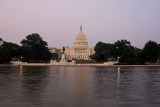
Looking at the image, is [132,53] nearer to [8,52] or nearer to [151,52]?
[151,52]

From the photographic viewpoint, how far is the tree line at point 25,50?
8931cm

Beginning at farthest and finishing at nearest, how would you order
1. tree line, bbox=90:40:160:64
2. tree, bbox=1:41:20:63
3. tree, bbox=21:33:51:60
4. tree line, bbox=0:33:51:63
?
1. tree, bbox=21:33:51:60
2. tree line, bbox=0:33:51:63
3. tree, bbox=1:41:20:63
4. tree line, bbox=90:40:160:64

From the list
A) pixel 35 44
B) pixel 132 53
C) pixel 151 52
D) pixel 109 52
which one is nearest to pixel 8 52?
pixel 35 44

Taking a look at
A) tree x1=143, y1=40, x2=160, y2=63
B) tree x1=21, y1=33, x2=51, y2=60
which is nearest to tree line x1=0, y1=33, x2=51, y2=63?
tree x1=21, y1=33, x2=51, y2=60

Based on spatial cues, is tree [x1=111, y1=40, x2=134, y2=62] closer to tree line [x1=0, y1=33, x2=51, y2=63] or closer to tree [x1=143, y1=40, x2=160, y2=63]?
tree [x1=143, y1=40, x2=160, y2=63]

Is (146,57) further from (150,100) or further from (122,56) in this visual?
(150,100)

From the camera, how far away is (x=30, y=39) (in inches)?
4218

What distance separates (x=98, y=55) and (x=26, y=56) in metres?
29.3

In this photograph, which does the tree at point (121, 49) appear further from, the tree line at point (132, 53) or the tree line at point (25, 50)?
the tree line at point (25, 50)

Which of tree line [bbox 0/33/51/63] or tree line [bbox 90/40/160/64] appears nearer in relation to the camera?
tree line [bbox 90/40/160/64]

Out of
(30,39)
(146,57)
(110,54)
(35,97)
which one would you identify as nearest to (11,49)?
(30,39)

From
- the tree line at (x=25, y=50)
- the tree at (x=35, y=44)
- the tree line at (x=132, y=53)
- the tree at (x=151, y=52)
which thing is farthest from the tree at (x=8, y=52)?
the tree at (x=151, y=52)

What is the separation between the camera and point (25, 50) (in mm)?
94062

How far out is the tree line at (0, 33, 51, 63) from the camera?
89312 millimetres
